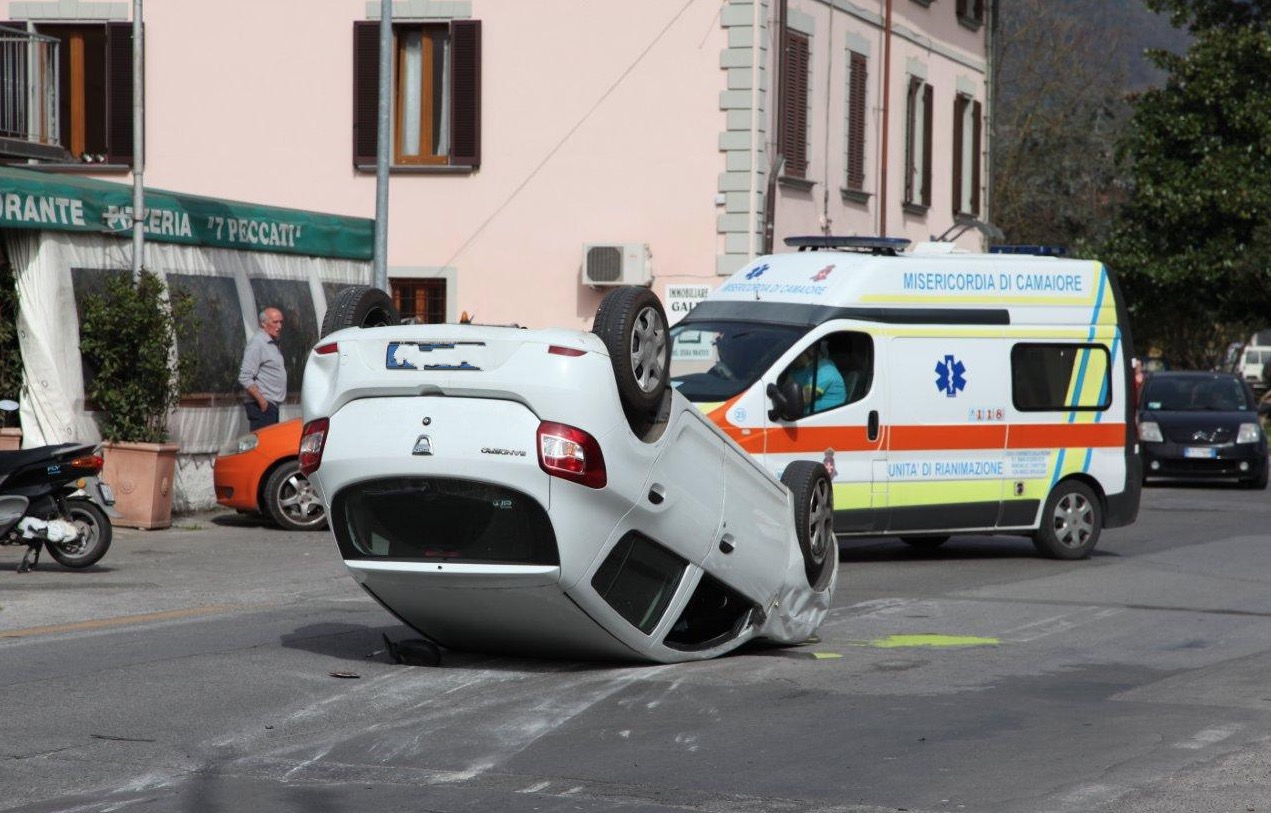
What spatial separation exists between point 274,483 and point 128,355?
1867 millimetres

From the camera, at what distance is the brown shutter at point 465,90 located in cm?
2672

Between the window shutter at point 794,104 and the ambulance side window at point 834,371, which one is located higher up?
the window shutter at point 794,104

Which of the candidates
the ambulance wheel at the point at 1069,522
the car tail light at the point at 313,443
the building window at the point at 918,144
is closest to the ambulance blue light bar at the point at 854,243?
the ambulance wheel at the point at 1069,522

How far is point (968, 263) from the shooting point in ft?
52.1

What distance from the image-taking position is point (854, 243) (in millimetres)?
15742

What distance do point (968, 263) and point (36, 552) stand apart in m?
7.63

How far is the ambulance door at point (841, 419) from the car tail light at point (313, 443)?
6242mm

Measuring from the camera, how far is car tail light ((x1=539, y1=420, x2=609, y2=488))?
27.3 feet

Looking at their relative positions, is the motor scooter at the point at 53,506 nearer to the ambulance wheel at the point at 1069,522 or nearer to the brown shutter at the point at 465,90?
the ambulance wheel at the point at 1069,522

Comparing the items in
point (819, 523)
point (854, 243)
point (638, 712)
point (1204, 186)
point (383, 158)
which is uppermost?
point (1204, 186)

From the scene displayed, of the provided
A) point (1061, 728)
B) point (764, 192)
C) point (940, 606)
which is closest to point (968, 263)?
point (940, 606)

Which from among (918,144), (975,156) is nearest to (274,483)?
(918,144)

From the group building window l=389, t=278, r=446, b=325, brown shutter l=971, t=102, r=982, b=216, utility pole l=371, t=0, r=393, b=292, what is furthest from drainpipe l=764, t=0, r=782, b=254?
brown shutter l=971, t=102, r=982, b=216

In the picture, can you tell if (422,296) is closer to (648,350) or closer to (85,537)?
(85,537)
